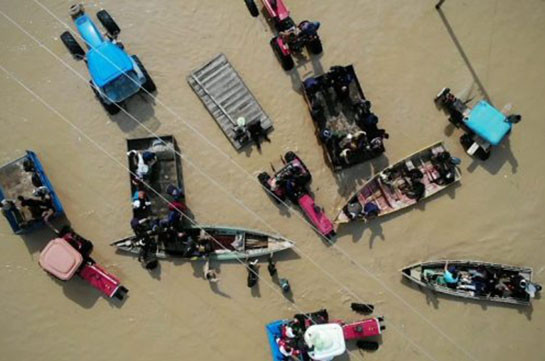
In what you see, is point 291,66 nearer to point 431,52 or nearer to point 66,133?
point 431,52

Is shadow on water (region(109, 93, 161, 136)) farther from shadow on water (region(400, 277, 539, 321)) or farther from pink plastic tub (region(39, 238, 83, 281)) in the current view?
shadow on water (region(400, 277, 539, 321))

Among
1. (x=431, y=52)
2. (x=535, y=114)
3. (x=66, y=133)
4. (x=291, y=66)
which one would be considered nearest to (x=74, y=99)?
(x=66, y=133)

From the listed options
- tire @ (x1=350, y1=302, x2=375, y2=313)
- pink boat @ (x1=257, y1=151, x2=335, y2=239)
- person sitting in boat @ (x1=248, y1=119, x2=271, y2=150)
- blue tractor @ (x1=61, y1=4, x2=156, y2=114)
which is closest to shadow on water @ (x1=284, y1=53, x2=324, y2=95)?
person sitting in boat @ (x1=248, y1=119, x2=271, y2=150)

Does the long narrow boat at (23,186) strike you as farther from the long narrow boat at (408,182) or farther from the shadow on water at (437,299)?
the shadow on water at (437,299)

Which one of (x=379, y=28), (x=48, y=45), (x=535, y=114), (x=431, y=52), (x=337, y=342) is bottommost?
(x=337, y=342)

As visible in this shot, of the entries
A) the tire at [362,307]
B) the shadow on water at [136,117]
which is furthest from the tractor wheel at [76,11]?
the tire at [362,307]
